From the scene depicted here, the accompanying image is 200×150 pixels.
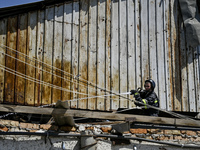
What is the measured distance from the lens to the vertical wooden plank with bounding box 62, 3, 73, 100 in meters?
10.3

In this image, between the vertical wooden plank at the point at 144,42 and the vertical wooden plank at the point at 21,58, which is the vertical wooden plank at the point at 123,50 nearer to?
the vertical wooden plank at the point at 144,42

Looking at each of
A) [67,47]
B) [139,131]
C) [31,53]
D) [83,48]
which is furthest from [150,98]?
[31,53]

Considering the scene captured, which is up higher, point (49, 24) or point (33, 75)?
point (49, 24)

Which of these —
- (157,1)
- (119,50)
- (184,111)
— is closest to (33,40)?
(119,50)

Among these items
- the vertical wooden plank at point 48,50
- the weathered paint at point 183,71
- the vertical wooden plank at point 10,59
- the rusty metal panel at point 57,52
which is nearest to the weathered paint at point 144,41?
the weathered paint at point 183,71

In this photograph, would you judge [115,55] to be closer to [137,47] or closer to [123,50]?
[123,50]

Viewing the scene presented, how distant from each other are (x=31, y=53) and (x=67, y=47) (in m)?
0.98

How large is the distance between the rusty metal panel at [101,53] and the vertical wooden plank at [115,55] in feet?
0.88

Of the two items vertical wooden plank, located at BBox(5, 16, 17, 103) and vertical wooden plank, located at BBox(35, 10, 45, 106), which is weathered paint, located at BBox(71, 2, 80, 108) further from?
vertical wooden plank, located at BBox(5, 16, 17, 103)

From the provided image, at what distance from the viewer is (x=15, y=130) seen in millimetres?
7820

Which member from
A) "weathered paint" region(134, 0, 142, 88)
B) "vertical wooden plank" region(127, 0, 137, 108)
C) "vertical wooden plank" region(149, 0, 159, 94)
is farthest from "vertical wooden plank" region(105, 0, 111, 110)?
"vertical wooden plank" region(149, 0, 159, 94)

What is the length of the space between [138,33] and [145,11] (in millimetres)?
723

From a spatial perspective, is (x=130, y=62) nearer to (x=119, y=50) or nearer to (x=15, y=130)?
(x=119, y=50)

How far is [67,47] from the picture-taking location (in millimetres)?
10438
